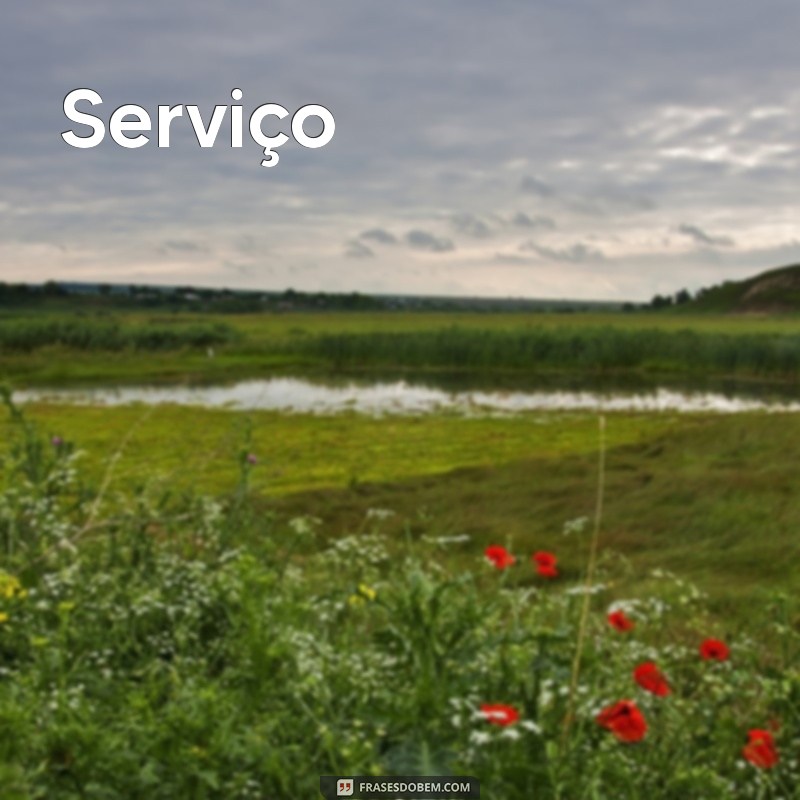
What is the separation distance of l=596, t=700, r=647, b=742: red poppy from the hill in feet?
272

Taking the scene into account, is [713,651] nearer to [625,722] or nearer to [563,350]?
[625,722]

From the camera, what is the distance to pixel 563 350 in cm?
3719

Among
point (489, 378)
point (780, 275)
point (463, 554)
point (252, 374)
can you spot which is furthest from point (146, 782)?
point (780, 275)

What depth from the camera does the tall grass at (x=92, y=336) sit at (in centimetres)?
4047

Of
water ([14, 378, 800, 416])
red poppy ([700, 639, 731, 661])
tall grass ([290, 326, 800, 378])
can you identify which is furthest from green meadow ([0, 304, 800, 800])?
tall grass ([290, 326, 800, 378])

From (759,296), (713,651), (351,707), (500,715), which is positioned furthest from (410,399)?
(759,296)

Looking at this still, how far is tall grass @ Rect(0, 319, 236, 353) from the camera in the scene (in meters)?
40.5

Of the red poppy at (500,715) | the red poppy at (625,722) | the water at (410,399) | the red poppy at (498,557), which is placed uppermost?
the red poppy at (498,557)

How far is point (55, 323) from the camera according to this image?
136 ft

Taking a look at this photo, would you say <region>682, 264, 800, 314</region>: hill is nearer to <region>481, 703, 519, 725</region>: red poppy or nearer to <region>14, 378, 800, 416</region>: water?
<region>14, 378, 800, 416</region>: water

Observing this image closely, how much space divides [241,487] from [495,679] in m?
2.01

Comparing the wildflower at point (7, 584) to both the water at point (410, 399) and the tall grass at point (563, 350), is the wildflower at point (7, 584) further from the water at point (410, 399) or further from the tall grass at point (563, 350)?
the tall grass at point (563, 350)

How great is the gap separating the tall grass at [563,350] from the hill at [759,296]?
47.2 meters

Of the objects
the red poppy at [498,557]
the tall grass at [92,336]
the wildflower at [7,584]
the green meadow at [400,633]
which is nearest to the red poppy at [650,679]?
the green meadow at [400,633]
